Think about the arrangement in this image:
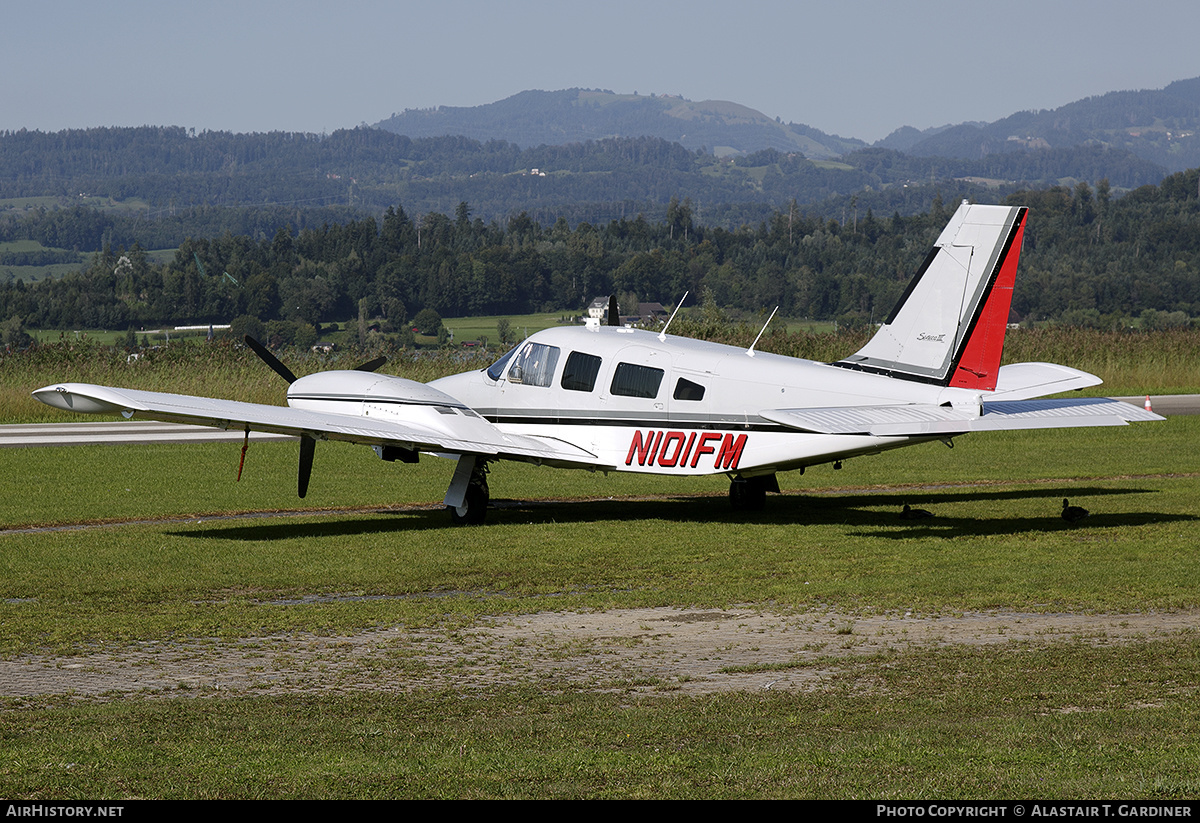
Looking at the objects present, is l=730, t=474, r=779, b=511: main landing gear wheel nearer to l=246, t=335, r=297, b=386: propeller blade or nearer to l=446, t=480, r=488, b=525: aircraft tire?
l=446, t=480, r=488, b=525: aircraft tire

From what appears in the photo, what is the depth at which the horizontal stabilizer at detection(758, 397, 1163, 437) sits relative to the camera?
1532 centimetres

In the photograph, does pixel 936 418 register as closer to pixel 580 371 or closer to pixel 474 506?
pixel 580 371

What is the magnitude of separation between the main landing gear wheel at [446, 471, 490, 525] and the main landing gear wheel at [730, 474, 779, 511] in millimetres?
4038

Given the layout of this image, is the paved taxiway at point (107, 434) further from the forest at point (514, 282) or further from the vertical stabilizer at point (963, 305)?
the forest at point (514, 282)

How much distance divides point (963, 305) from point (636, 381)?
4.75 metres

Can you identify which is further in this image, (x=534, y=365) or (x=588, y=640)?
(x=534, y=365)

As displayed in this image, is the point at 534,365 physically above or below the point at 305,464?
above

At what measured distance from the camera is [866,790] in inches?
246

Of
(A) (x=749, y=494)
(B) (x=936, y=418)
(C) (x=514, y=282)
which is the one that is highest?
(B) (x=936, y=418)

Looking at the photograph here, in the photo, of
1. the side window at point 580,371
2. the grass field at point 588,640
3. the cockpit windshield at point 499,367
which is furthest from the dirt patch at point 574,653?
the cockpit windshield at point 499,367

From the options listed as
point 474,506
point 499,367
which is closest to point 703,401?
point 499,367

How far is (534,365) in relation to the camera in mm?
19203

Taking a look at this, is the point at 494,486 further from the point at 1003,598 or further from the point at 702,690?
the point at 702,690
